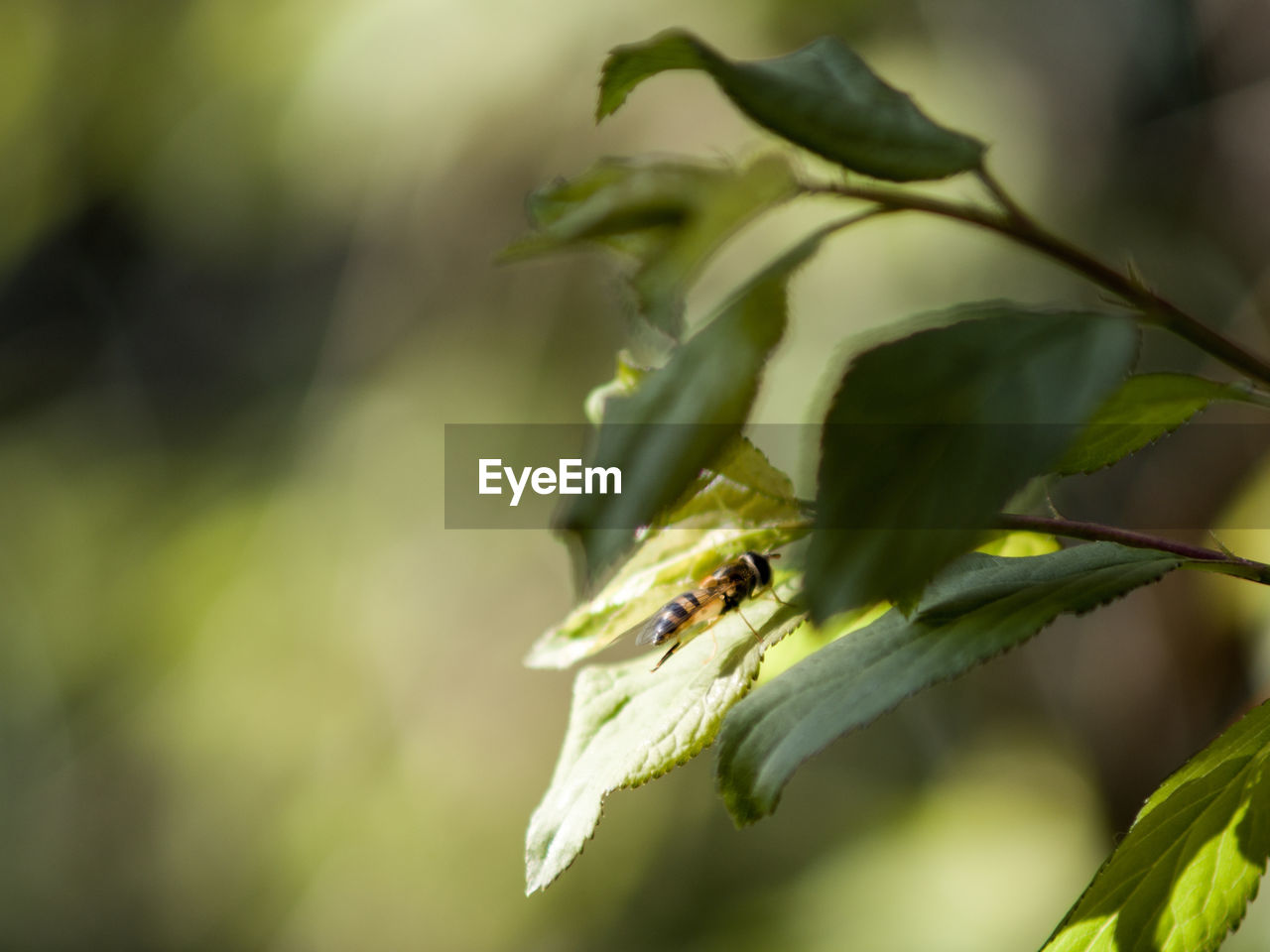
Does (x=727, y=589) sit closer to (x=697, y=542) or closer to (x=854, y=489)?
(x=697, y=542)

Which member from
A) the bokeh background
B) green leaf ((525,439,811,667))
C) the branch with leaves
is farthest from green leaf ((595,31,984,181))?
the bokeh background

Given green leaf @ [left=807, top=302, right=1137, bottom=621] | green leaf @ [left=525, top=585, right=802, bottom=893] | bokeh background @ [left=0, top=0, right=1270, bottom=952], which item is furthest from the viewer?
bokeh background @ [left=0, top=0, right=1270, bottom=952]

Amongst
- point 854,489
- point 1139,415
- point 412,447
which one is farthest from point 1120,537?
point 412,447

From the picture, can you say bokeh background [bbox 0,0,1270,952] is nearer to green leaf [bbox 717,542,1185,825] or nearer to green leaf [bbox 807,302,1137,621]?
green leaf [bbox 717,542,1185,825]

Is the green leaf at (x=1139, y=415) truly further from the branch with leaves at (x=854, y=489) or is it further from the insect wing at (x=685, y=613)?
the insect wing at (x=685, y=613)

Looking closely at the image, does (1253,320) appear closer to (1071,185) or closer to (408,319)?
(1071,185)

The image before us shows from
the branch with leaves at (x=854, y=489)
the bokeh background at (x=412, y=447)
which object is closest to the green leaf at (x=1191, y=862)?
the branch with leaves at (x=854, y=489)
